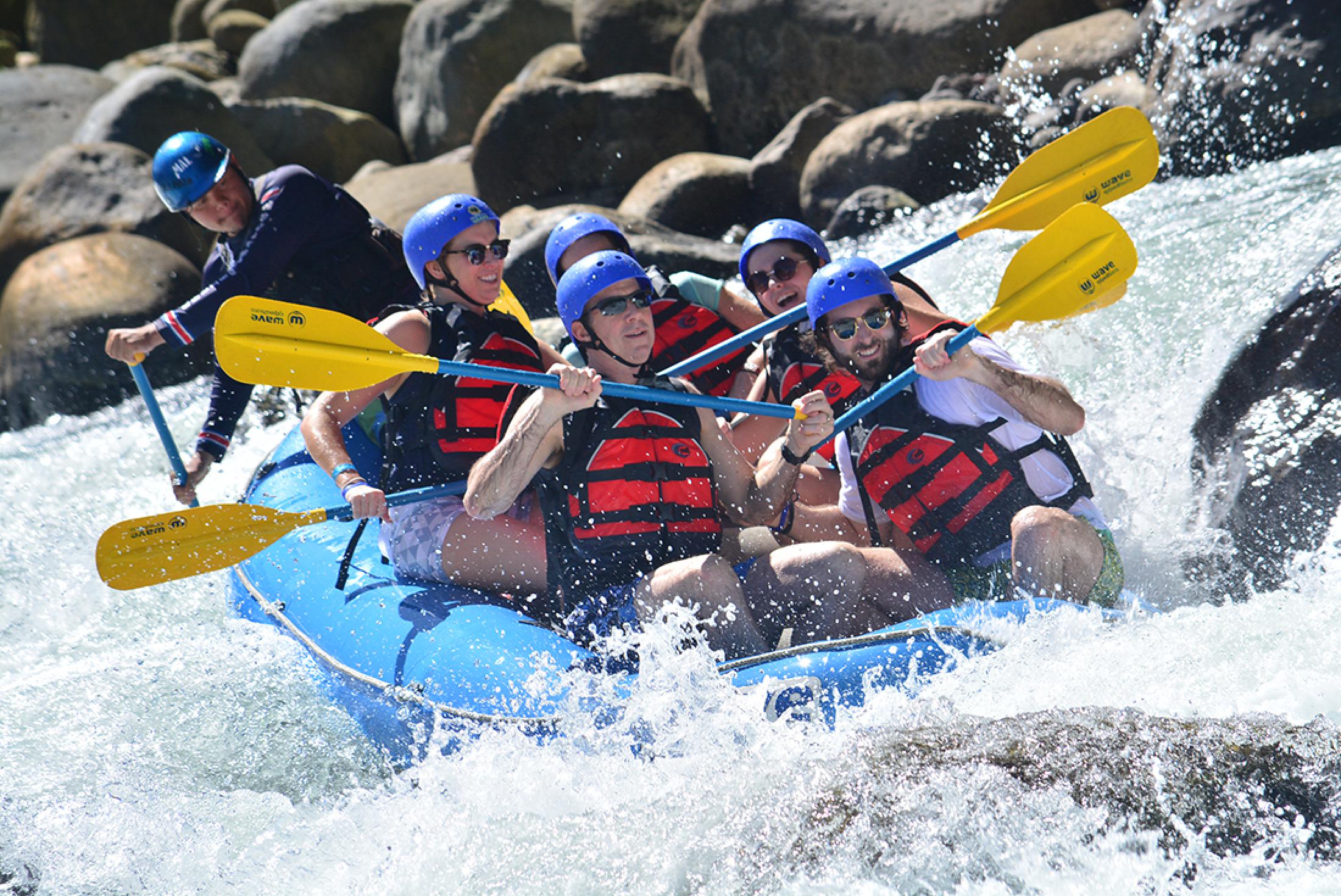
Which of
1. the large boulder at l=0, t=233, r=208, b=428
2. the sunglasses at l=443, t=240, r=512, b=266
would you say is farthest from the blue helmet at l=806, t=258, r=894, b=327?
the large boulder at l=0, t=233, r=208, b=428

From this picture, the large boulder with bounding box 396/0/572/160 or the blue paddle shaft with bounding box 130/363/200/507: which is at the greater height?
the large boulder with bounding box 396/0/572/160

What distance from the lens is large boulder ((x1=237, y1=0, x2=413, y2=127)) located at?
42.1ft

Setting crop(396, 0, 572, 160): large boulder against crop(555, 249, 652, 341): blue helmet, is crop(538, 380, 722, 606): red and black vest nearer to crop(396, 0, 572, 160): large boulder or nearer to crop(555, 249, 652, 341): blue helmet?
crop(555, 249, 652, 341): blue helmet

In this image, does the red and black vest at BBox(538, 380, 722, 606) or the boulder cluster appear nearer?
the red and black vest at BBox(538, 380, 722, 606)

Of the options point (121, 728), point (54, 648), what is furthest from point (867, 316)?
point (54, 648)

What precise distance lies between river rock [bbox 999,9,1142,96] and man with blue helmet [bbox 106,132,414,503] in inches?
179

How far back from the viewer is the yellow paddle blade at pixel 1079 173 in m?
4.23

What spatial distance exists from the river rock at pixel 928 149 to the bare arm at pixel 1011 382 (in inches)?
179

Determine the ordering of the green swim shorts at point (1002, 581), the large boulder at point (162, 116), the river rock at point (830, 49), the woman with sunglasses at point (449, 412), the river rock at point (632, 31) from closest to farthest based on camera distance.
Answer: the green swim shorts at point (1002, 581)
the woman with sunglasses at point (449, 412)
the river rock at point (830, 49)
the river rock at point (632, 31)
the large boulder at point (162, 116)

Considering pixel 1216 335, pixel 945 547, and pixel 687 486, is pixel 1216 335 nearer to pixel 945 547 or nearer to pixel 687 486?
pixel 945 547

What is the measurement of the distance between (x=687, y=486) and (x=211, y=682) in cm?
192

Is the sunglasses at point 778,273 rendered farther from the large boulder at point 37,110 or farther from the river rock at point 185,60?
the river rock at point 185,60

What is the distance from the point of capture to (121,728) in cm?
407

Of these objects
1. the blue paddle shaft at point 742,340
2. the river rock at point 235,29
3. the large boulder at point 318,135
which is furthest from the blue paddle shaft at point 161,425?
the river rock at point 235,29
